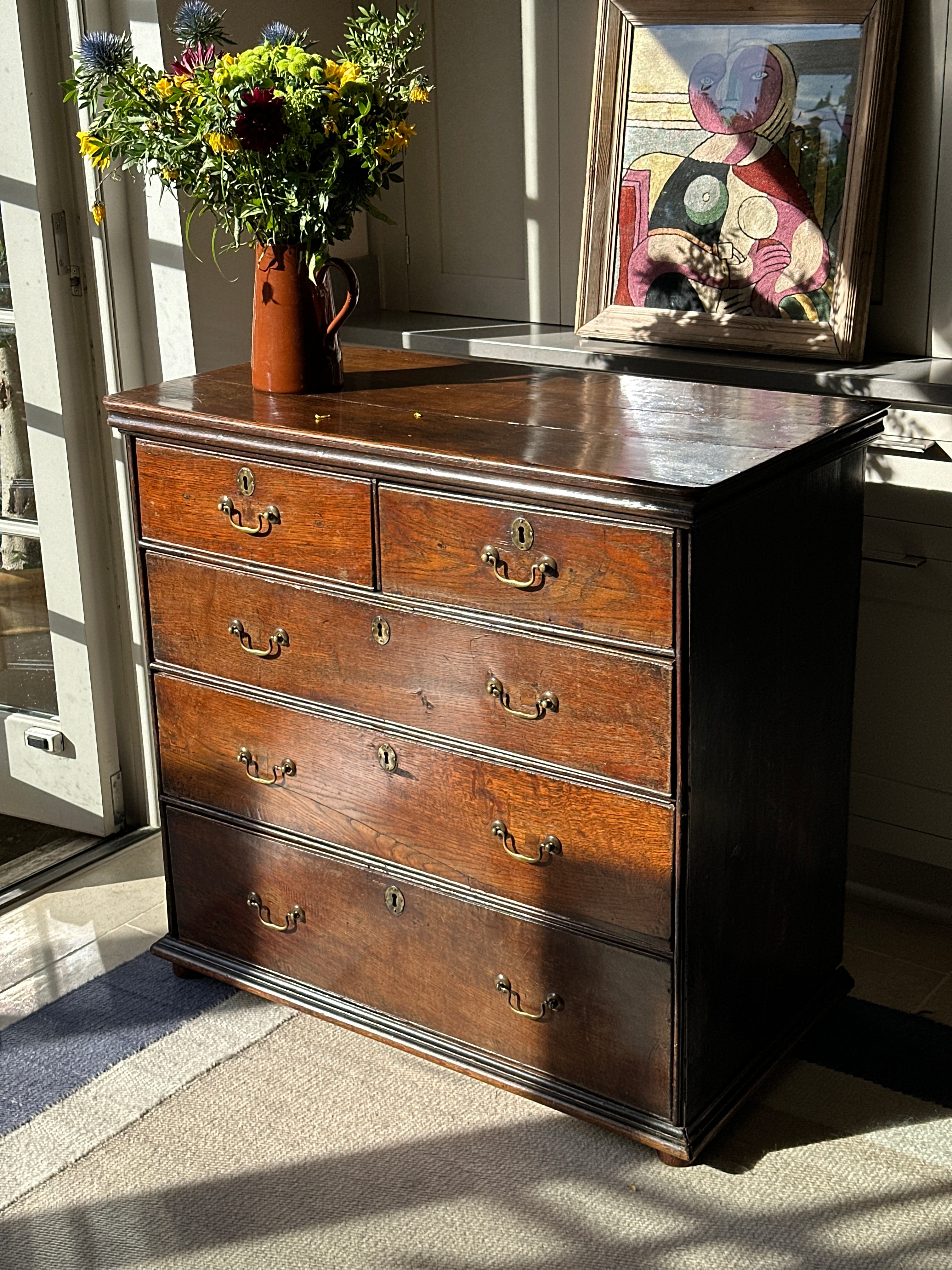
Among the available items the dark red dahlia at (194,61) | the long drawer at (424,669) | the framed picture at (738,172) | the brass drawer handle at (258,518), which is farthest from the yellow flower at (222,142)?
the framed picture at (738,172)

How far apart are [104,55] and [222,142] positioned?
261mm

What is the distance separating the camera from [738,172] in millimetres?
2631

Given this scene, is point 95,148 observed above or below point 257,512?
above

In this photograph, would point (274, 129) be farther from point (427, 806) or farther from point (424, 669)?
point (427, 806)

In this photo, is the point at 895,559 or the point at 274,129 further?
the point at 895,559

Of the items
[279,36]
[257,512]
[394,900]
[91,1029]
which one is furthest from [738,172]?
[91,1029]

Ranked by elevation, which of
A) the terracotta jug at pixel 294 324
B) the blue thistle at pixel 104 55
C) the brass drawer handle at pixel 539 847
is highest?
the blue thistle at pixel 104 55

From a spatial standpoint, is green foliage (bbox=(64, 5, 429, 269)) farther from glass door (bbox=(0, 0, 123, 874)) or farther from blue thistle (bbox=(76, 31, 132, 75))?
glass door (bbox=(0, 0, 123, 874))

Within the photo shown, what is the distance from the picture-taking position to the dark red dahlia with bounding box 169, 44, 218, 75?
2.21 meters

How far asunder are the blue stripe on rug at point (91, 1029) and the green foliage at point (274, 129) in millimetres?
1335

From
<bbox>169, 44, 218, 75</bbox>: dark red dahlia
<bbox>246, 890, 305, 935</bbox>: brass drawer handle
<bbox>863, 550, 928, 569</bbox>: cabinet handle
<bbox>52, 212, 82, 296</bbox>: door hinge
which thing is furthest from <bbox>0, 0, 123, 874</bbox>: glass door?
<bbox>863, 550, 928, 569</bbox>: cabinet handle

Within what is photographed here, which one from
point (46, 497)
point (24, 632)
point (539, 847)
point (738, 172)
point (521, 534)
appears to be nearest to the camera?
point (521, 534)

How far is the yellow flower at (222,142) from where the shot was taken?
7.07ft

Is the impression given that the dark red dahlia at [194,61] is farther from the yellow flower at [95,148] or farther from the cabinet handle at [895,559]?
the cabinet handle at [895,559]
